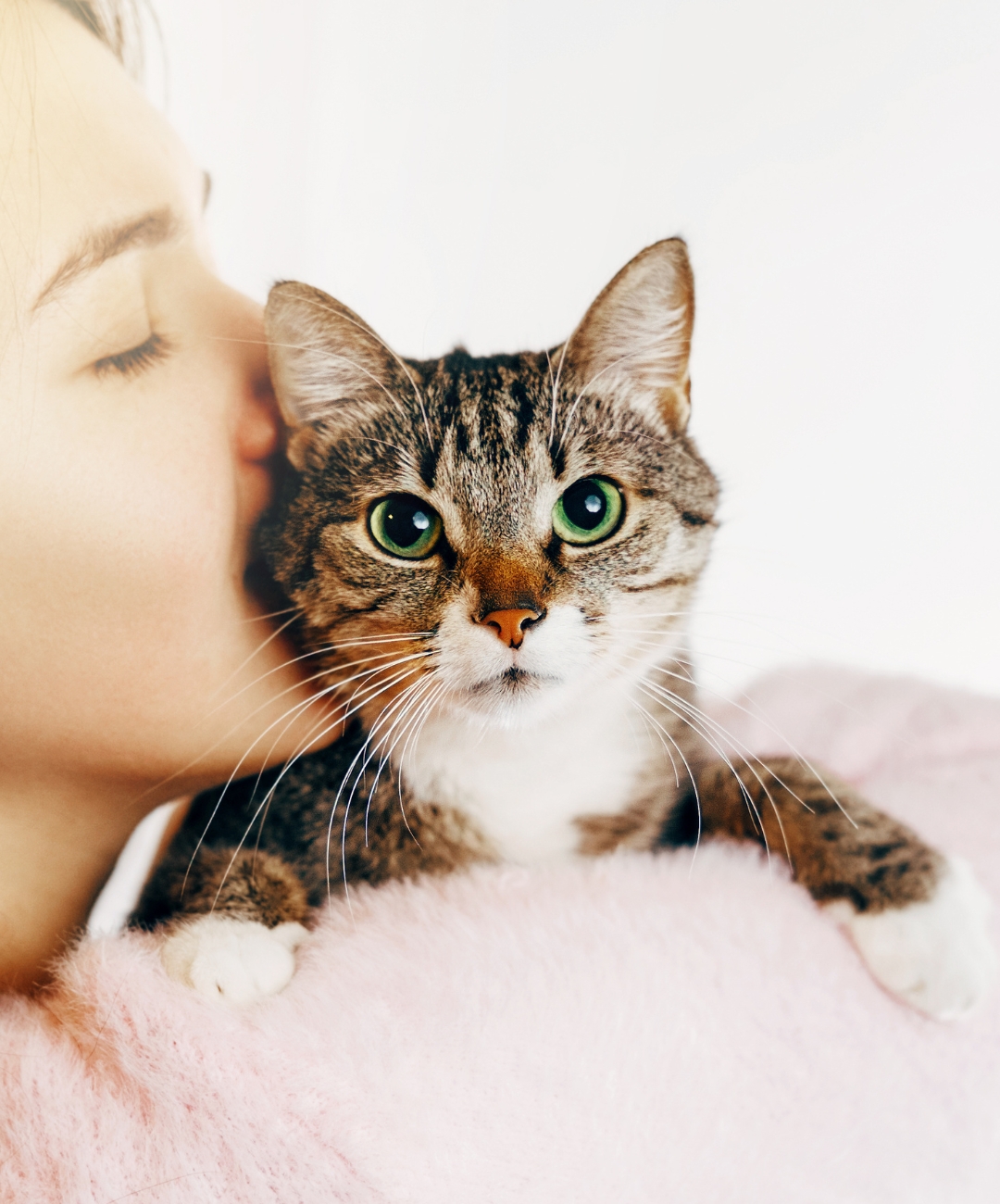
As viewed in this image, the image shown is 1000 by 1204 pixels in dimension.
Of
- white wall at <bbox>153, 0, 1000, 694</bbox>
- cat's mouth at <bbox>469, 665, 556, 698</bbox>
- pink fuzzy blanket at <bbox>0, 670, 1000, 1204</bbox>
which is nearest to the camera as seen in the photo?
pink fuzzy blanket at <bbox>0, 670, 1000, 1204</bbox>

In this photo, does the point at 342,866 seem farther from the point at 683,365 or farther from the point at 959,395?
the point at 959,395

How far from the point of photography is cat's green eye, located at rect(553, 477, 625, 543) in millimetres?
616

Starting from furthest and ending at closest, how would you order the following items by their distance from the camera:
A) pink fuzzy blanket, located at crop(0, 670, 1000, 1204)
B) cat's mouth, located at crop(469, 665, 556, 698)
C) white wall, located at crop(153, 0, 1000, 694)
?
white wall, located at crop(153, 0, 1000, 694)
cat's mouth, located at crop(469, 665, 556, 698)
pink fuzzy blanket, located at crop(0, 670, 1000, 1204)

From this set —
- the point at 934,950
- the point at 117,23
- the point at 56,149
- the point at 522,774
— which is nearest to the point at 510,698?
the point at 522,774

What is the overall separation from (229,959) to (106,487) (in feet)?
1.05

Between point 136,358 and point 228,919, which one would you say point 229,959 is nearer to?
point 228,919

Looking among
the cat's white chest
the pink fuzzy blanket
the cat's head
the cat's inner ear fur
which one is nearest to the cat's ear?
the cat's head

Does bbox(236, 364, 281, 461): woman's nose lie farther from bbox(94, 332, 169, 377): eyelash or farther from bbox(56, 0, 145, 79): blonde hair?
bbox(56, 0, 145, 79): blonde hair

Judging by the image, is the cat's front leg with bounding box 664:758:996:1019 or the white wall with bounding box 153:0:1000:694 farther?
the white wall with bounding box 153:0:1000:694

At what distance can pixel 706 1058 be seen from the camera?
1.71 feet

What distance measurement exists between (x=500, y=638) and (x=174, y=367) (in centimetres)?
31

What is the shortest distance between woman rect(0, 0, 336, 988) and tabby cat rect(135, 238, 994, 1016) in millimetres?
46

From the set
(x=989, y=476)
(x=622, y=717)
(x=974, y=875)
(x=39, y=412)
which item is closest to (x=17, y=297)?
(x=39, y=412)

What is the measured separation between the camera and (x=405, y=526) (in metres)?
0.61
